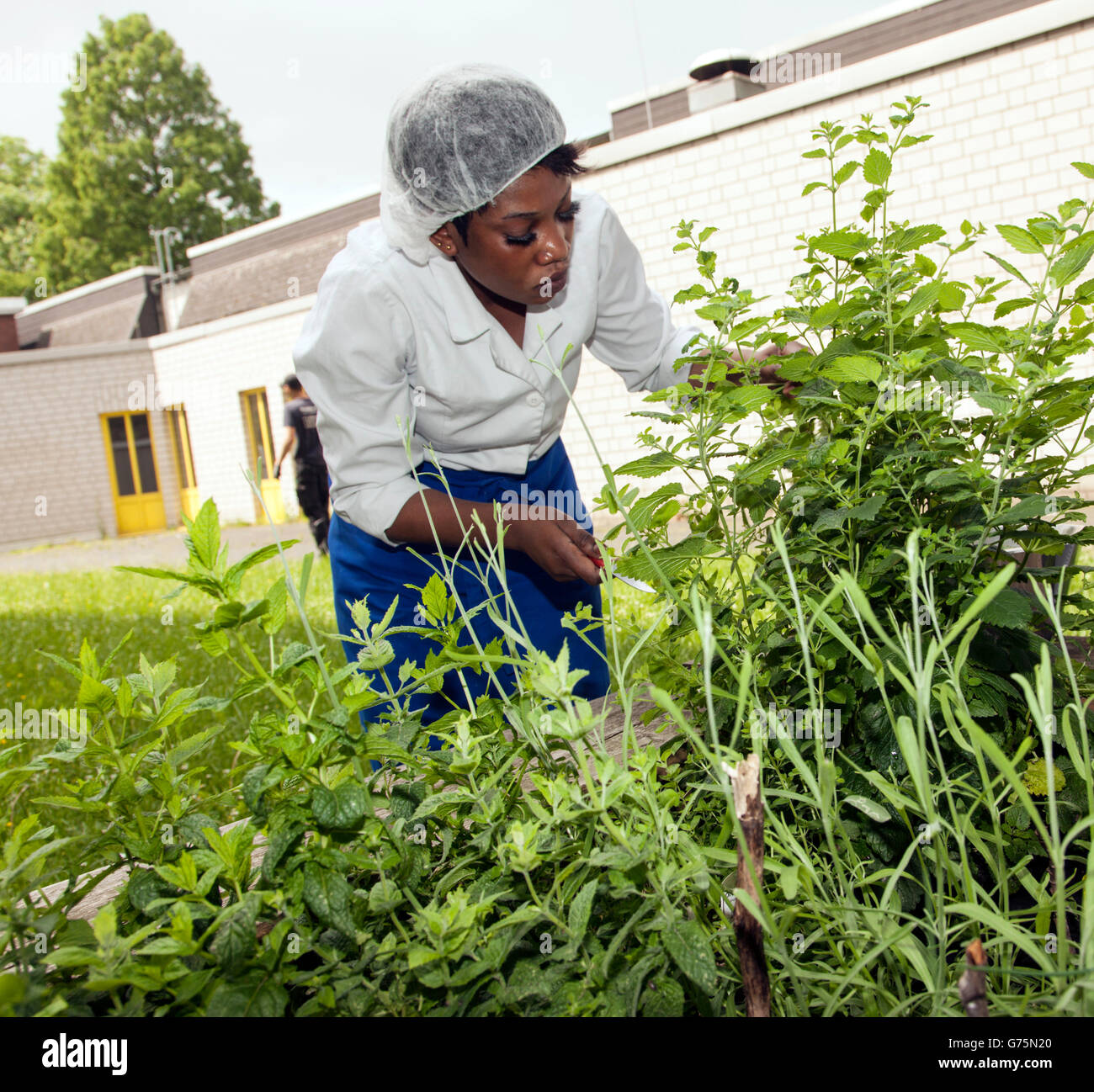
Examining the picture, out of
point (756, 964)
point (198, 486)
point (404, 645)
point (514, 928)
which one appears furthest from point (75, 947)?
point (198, 486)

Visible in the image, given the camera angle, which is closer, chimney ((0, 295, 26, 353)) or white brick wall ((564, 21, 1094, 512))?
white brick wall ((564, 21, 1094, 512))

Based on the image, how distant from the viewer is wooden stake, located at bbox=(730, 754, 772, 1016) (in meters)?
0.55

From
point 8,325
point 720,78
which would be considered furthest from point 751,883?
point 8,325

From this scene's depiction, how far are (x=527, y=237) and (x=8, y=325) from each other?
80.7 ft

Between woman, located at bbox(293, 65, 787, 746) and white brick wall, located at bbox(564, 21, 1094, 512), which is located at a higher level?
white brick wall, located at bbox(564, 21, 1094, 512)

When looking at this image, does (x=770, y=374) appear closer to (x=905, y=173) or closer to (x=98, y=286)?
(x=905, y=173)

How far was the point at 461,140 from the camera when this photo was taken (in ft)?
5.47

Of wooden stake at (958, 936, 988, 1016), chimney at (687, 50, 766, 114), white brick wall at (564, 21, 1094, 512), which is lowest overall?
wooden stake at (958, 936, 988, 1016)

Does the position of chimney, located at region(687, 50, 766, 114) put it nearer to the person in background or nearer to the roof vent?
the roof vent

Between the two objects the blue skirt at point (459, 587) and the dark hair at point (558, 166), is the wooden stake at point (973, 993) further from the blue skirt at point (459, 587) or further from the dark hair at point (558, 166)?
the dark hair at point (558, 166)

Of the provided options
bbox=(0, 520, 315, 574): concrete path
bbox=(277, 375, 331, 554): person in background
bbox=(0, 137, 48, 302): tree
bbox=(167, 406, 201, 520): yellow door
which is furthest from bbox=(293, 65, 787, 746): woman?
bbox=(0, 137, 48, 302): tree

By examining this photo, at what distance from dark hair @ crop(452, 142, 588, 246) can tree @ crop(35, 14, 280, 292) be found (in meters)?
34.1

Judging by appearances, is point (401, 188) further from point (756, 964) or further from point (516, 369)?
point (756, 964)

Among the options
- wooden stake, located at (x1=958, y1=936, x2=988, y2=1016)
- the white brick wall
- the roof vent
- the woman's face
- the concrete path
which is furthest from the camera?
the concrete path
